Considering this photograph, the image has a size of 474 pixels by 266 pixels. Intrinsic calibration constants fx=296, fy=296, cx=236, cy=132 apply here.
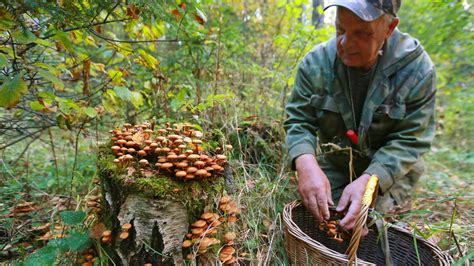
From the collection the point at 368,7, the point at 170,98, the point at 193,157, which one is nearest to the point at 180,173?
the point at 193,157

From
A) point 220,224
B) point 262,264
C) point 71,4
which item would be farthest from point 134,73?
point 262,264

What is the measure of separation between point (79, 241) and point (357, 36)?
2235 millimetres

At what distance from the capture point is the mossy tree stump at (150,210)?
1.58 m

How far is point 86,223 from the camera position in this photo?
2.16m

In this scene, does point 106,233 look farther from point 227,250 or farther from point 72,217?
point 227,250

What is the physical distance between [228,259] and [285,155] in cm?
161

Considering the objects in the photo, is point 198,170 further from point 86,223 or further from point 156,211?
point 86,223

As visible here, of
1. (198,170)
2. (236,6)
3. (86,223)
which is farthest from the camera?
(236,6)

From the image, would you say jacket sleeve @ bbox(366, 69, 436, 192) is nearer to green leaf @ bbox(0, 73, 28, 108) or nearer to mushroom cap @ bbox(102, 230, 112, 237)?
mushroom cap @ bbox(102, 230, 112, 237)

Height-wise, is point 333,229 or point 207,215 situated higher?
point 207,215

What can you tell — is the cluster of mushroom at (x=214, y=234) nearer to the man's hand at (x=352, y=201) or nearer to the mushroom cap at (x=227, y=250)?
the mushroom cap at (x=227, y=250)

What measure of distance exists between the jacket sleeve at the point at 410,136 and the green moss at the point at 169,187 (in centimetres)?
123

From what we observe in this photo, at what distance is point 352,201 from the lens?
187 cm

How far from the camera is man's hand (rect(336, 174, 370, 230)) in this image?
1.79 metres
